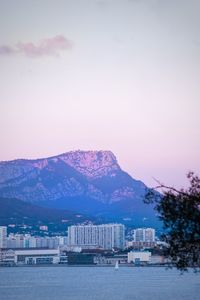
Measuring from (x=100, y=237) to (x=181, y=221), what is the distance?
143m

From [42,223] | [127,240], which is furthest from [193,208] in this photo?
[42,223]

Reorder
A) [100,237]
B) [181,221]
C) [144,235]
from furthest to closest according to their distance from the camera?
[144,235]
[100,237]
[181,221]

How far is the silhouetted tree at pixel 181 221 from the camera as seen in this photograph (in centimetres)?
959

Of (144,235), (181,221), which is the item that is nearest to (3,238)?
(144,235)

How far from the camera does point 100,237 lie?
497 feet

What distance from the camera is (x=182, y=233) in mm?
9648

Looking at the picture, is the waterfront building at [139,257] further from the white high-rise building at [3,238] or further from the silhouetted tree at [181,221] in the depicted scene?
the silhouetted tree at [181,221]

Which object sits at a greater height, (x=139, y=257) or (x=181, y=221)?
(x=181, y=221)

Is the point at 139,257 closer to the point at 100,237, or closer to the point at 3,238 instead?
the point at 3,238

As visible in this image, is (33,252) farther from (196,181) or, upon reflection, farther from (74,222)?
(196,181)

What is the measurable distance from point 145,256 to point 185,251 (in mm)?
105404

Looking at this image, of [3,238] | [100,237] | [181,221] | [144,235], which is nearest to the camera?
[181,221]

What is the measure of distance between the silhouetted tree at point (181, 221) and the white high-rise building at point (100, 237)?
138624 millimetres

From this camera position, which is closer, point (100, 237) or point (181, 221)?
point (181, 221)
